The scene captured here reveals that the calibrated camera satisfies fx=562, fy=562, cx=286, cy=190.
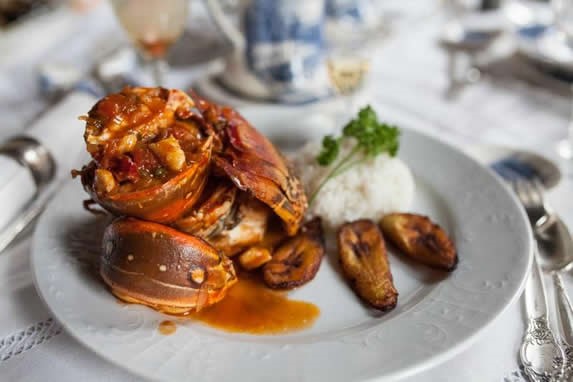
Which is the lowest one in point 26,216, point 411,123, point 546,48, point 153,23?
point 411,123

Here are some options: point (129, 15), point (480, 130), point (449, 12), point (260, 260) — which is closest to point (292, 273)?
point (260, 260)

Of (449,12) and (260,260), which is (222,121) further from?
(449,12)

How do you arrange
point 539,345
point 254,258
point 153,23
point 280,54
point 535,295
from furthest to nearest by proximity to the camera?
point 280,54
point 153,23
point 254,258
point 535,295
point 539,345

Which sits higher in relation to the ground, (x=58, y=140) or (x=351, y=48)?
(x=58, y=140)

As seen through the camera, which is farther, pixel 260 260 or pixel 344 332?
pixel 260 260

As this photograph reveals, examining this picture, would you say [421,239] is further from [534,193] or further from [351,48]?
[351,48]

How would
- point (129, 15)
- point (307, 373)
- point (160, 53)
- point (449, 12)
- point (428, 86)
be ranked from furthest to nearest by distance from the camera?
point (449, 12) → point (428, 86) → point (160, 53) → point (129, 15) → point (307, 373)

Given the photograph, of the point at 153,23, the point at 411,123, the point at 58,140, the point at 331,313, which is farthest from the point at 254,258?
the point at 153,23
